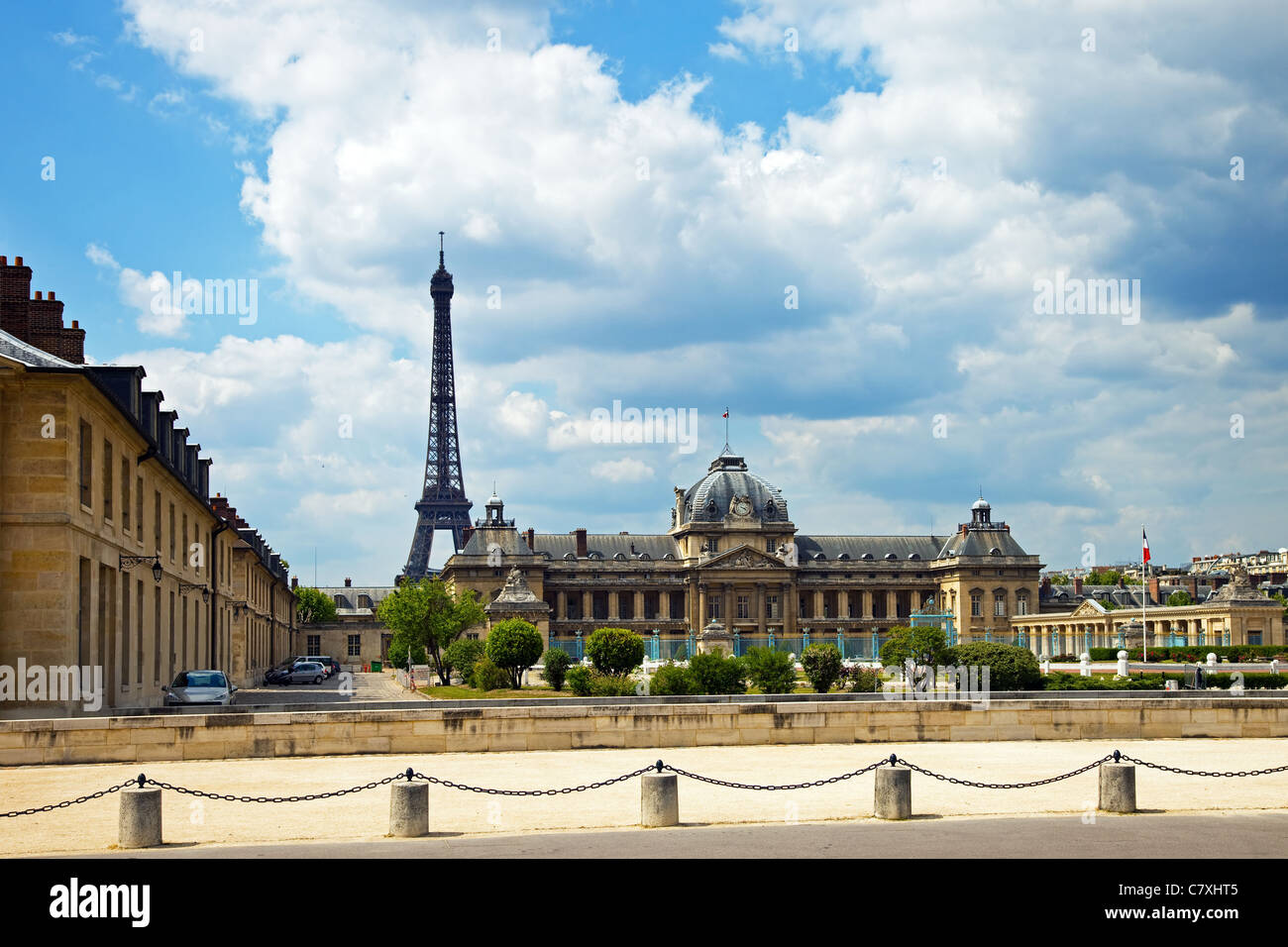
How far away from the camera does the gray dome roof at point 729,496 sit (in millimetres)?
129250

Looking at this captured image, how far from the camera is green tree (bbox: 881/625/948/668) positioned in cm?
4650

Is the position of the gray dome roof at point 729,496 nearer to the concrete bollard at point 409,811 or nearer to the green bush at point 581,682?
the green bush at point 581,682

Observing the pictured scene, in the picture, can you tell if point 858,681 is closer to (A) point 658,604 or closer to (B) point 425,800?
(B) point 425,800

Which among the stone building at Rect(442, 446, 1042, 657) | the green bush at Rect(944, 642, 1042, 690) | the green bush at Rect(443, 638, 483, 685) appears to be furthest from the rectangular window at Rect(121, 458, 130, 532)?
the stone building at Rect(442, 446, 1042, 657)

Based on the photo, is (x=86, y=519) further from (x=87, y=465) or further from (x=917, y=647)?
(x=917, y=647)

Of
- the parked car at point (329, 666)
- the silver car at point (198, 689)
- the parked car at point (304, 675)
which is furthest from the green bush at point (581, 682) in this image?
the parked car at point (329, 666)

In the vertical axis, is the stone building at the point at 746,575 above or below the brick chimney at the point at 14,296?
below

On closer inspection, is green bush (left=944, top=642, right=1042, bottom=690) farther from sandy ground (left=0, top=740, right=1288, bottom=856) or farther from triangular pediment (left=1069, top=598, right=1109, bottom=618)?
triangular pediment (left=1069, top=598, right=1109, bottom=618)

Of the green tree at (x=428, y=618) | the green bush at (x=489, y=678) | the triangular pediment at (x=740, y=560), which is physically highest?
the triangular pediment at (x=740, y=560)

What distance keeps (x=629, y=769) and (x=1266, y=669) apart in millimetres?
41460

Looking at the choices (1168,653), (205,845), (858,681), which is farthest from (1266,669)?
(205,845)

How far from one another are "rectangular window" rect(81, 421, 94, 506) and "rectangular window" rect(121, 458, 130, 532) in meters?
3.55

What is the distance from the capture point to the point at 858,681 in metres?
40.9

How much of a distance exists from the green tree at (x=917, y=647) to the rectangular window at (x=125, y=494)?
26.2 metres
